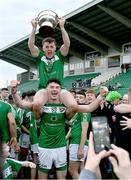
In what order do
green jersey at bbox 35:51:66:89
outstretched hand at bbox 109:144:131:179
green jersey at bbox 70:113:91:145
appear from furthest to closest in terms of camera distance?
green jersey at bbox 70:113:91:145 → green jersey at bbox 35:51:66:89 → outstretched hand at bbox 109:144:131:179

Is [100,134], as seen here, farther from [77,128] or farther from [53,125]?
[77,128]

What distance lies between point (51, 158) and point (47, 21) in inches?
73.7

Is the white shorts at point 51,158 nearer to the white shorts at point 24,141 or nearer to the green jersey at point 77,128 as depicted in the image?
the green jersey at point 77,128

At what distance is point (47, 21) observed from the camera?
5789 millimetres

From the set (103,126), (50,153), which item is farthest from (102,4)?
(103,126)

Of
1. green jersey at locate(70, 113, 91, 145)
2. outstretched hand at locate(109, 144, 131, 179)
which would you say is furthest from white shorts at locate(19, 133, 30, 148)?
outstretched hand at locate(109, 144, 131, 179)

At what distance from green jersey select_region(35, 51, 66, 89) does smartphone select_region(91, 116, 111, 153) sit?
3687 mm

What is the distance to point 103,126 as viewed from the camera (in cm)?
216

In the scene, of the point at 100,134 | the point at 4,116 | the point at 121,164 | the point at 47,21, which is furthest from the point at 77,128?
the point at 121,164

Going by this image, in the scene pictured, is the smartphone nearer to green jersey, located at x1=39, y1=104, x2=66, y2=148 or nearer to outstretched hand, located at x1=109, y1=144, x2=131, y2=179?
outstretched hand, located at x1=109, y1=144, x2=131, y2=179

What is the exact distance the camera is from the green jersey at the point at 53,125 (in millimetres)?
5484

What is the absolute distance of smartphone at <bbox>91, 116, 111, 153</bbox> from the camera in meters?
1.94

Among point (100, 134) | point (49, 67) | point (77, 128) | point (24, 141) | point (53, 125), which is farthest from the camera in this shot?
point (24, 141)

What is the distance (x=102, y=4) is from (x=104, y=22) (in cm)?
249
